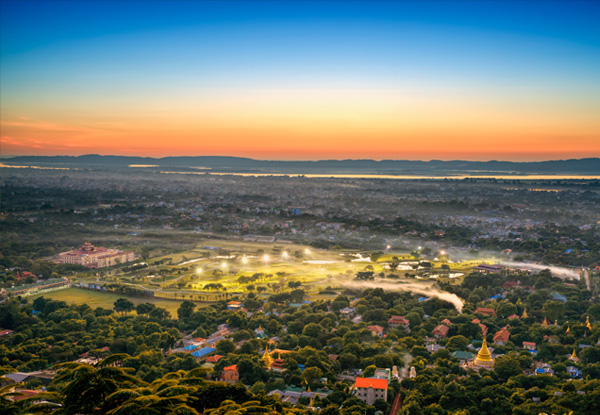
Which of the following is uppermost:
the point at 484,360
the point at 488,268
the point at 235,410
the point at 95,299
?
the point at 235,410

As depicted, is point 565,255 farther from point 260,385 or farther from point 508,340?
point 260,385

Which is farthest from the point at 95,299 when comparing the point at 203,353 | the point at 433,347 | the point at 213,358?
the point at 433,347

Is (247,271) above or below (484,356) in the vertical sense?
below

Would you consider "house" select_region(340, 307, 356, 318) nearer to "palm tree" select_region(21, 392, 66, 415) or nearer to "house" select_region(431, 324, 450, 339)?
"house" select_region(431, 324, 450, 339)

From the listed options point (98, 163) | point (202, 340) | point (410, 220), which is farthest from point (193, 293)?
point (98, 163)

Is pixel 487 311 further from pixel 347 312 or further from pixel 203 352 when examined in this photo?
pixel 203 352

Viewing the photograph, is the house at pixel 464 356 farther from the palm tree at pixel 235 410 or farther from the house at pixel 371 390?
the palm tree at pixel 235 410
